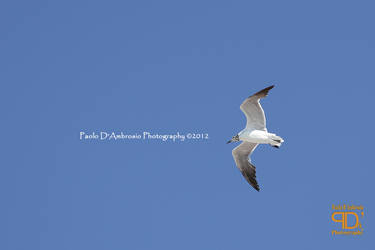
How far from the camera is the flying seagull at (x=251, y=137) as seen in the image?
1326 inches

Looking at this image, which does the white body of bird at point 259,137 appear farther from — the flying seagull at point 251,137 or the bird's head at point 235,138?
the bird's head at point 235,138

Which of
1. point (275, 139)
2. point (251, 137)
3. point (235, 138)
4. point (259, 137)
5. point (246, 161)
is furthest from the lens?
point (246, 161)

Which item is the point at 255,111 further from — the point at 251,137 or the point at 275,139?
the point at 275,139

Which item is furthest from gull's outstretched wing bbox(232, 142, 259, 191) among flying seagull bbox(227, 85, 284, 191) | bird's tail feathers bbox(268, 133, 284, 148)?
bird's tail feathers bbox(268, 133, 284, 148)

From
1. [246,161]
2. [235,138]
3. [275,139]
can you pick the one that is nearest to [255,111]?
[275,139]

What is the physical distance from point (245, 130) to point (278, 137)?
148cm

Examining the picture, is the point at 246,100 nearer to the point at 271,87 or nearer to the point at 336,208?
the point at 271,87

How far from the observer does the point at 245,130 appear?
3478cm

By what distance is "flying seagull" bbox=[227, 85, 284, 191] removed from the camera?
3369 centimetres

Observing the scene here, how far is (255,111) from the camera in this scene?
3400 centimetres

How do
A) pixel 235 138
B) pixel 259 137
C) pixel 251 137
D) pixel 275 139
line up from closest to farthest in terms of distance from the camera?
pixel 275 139, pixel 259 137, pixel 251 137, pixel 235 138

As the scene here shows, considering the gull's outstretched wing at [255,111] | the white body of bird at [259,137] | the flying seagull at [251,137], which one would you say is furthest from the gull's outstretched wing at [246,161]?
the gull's outstretched wing at [255,111]

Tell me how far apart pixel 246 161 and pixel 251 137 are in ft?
6.75

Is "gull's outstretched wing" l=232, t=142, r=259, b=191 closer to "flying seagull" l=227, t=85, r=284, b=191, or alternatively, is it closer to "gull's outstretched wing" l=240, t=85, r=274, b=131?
"flying seagull" l=227, t=85, r=284, b=191
